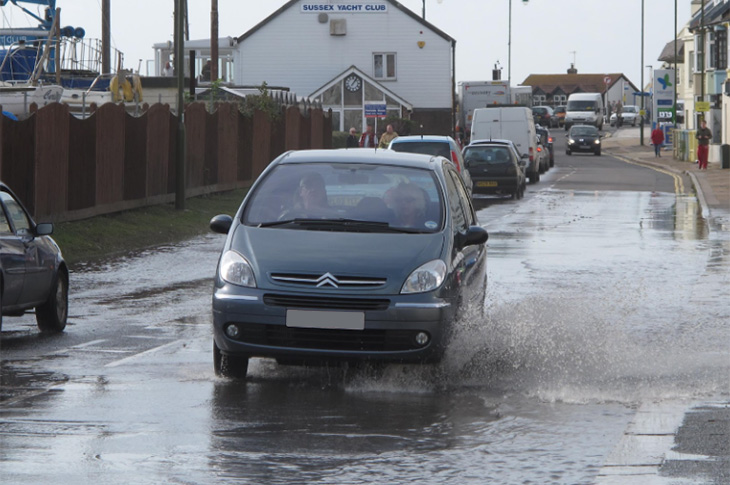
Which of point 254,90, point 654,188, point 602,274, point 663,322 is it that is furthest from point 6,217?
point 254,90

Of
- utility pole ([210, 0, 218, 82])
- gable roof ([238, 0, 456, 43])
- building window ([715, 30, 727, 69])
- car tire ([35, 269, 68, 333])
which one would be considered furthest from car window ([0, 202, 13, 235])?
gable roof ([238, 0, 456, 43])

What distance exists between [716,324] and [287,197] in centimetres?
458

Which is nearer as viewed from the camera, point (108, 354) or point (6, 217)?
point (108, 354)

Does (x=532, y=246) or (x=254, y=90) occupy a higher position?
(x=254, y=90)

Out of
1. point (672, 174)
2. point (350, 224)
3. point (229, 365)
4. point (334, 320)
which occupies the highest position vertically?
point (350, 224)

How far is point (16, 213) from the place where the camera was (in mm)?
12430

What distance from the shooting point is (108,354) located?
1086 centimetres

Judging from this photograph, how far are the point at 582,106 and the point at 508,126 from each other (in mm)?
69928

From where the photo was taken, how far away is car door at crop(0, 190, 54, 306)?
11648 mm

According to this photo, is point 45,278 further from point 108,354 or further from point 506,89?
point 506,89

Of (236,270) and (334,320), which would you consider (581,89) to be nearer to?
(236,270)

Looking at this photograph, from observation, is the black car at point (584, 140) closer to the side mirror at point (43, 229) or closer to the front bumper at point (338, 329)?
the side mirror at point (43, 229)

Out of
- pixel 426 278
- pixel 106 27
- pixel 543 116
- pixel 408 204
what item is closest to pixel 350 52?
pixel 106 27

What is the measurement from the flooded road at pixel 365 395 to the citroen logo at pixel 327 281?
70 centimetres
